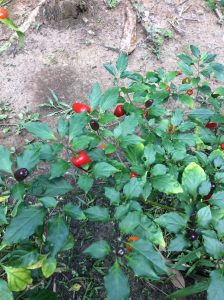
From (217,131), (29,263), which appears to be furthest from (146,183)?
(217,131)

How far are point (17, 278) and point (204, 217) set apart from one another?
0.85 metres

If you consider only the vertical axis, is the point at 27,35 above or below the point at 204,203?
above

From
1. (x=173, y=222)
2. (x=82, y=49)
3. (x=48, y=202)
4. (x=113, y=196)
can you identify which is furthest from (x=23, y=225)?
(x=82, y=49)

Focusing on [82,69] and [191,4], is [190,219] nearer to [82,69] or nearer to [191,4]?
[82,69]

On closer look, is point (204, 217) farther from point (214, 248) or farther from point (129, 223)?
point (129, 223)

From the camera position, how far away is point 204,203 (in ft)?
5.76

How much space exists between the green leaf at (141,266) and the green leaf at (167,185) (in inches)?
13.9

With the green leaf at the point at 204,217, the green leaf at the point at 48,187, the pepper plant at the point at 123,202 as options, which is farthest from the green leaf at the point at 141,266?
the green leaf at the point at 48,187

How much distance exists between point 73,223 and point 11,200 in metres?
0.45

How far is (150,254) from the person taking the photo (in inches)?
56.9

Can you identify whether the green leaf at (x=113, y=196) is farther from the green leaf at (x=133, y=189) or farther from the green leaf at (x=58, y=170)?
the green leaf at (x=58, y=170)

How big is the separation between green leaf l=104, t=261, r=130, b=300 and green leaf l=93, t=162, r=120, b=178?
1.31ft

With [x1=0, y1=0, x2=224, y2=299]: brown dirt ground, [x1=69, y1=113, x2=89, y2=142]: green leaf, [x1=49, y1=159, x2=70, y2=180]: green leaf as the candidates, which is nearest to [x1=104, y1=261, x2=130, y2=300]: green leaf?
[x1=49, y1=159, x2=70, y2=180]: green leaf

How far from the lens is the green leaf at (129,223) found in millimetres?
1491
